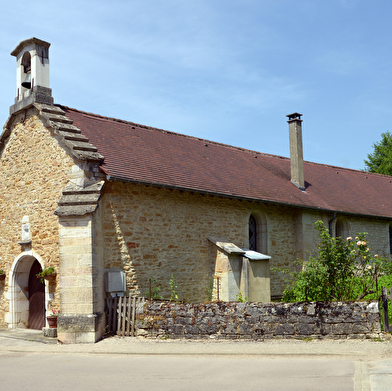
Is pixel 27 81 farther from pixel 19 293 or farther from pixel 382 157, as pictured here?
pixel 382 157

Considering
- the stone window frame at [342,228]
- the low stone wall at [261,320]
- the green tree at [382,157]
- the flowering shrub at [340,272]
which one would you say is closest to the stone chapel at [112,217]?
the low stone wall at [261,320]

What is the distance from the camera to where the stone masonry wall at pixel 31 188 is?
1168 cm

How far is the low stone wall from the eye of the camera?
9159 mm

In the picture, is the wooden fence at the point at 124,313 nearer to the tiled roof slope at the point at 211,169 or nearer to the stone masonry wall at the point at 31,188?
the stone masonry wall at the point at 31,188

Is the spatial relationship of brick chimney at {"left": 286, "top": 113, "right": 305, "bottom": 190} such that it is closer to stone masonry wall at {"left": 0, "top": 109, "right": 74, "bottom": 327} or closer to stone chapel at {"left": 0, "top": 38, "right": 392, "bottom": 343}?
stone chapel at {"left": 0, "top": 38, "right": 392, "bottom": 343}

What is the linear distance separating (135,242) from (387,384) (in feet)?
22.6

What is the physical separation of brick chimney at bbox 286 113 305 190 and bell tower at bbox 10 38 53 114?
988 centimetres

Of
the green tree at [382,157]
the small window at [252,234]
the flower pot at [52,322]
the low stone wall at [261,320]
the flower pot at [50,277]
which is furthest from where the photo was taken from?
the green tree at [382,157]

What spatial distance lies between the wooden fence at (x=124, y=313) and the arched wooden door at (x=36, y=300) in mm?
2830

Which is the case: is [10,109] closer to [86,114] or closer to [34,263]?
[86,114]

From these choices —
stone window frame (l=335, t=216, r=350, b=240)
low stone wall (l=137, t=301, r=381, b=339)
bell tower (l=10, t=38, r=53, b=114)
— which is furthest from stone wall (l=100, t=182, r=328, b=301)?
stone window frame (l=335, t=216, r=350, b=240)

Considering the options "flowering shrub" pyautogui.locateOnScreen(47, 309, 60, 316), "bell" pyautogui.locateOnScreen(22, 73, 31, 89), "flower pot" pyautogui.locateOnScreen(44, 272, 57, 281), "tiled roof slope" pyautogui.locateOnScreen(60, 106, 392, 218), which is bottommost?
"flowering shrub" pyautogui.locateOnScreen(47, 309, 60, 316)

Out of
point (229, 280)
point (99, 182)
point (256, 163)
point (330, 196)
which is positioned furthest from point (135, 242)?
point (330, 196)

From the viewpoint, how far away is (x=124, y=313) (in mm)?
10461
